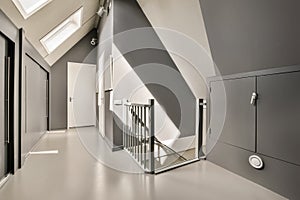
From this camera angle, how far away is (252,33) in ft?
6.83

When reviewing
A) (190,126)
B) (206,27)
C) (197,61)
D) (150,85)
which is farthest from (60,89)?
(206,27)

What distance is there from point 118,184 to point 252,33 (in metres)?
2.09

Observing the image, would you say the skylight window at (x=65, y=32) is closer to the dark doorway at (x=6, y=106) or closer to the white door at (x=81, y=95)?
the white door at (x=81, y=95)

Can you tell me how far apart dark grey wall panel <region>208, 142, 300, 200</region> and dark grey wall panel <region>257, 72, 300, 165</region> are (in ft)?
0.29

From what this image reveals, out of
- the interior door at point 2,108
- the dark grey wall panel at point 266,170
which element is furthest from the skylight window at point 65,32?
the dark grey wall panel at point 266,170

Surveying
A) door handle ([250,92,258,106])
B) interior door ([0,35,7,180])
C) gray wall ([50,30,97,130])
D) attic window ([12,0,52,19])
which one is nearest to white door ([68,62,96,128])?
gray wall ([50,30,97,130])

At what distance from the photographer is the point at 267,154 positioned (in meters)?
2.07

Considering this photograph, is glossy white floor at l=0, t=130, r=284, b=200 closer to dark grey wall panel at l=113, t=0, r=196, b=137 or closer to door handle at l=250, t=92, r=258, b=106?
door handle at l=250, t=92, r=258, b=106

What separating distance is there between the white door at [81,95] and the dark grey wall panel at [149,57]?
272 centimetres

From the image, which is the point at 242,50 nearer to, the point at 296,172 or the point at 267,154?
the point at 267,154

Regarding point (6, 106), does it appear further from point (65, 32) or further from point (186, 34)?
point (65, 32)

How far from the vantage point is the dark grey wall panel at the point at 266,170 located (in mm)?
1814

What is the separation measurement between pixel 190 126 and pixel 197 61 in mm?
1942

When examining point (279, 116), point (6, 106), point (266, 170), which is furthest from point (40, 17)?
point (266, 170)
